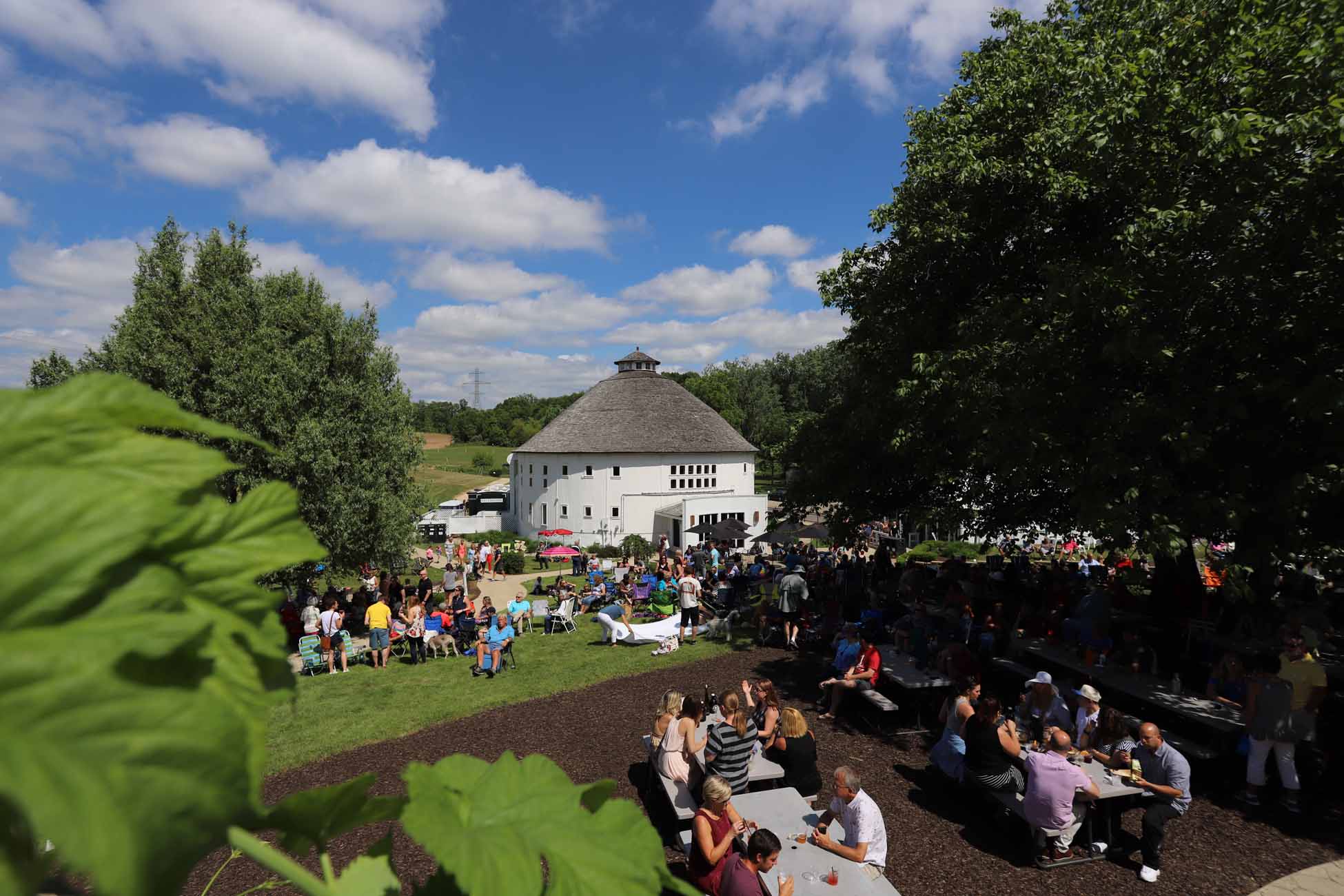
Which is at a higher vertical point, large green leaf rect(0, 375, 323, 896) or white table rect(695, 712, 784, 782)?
large green leaf rect(0, 375, 323, 896)

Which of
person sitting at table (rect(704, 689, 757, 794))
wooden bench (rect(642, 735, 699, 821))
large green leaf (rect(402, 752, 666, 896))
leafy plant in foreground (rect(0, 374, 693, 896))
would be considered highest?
leafy plant in foreground (rect(0, 374, 693, 896))

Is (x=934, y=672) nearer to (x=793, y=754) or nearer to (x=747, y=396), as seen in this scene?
(x=793, y=754)

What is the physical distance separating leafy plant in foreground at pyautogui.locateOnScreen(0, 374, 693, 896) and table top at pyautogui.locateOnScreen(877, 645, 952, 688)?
11.5 m

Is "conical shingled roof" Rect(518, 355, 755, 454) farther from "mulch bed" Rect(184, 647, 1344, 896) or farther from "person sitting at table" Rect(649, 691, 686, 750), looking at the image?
"person sitting at table" Rect(649, 691, 686, 750)

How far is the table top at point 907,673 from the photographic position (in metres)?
11.3

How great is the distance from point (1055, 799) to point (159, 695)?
29.7 ft

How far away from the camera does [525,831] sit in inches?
33.0

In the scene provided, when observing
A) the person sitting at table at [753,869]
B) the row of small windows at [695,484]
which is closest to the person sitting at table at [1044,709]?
the person sitting at table at [753,869]

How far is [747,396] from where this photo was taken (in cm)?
9219

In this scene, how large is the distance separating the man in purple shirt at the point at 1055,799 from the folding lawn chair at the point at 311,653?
13.8 m

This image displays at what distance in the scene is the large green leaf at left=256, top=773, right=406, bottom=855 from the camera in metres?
0.77

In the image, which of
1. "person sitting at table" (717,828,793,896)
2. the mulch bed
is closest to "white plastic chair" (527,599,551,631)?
the mulch bed

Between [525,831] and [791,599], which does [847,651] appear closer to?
[791,599]

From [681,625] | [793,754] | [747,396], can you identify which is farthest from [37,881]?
[747,396]
